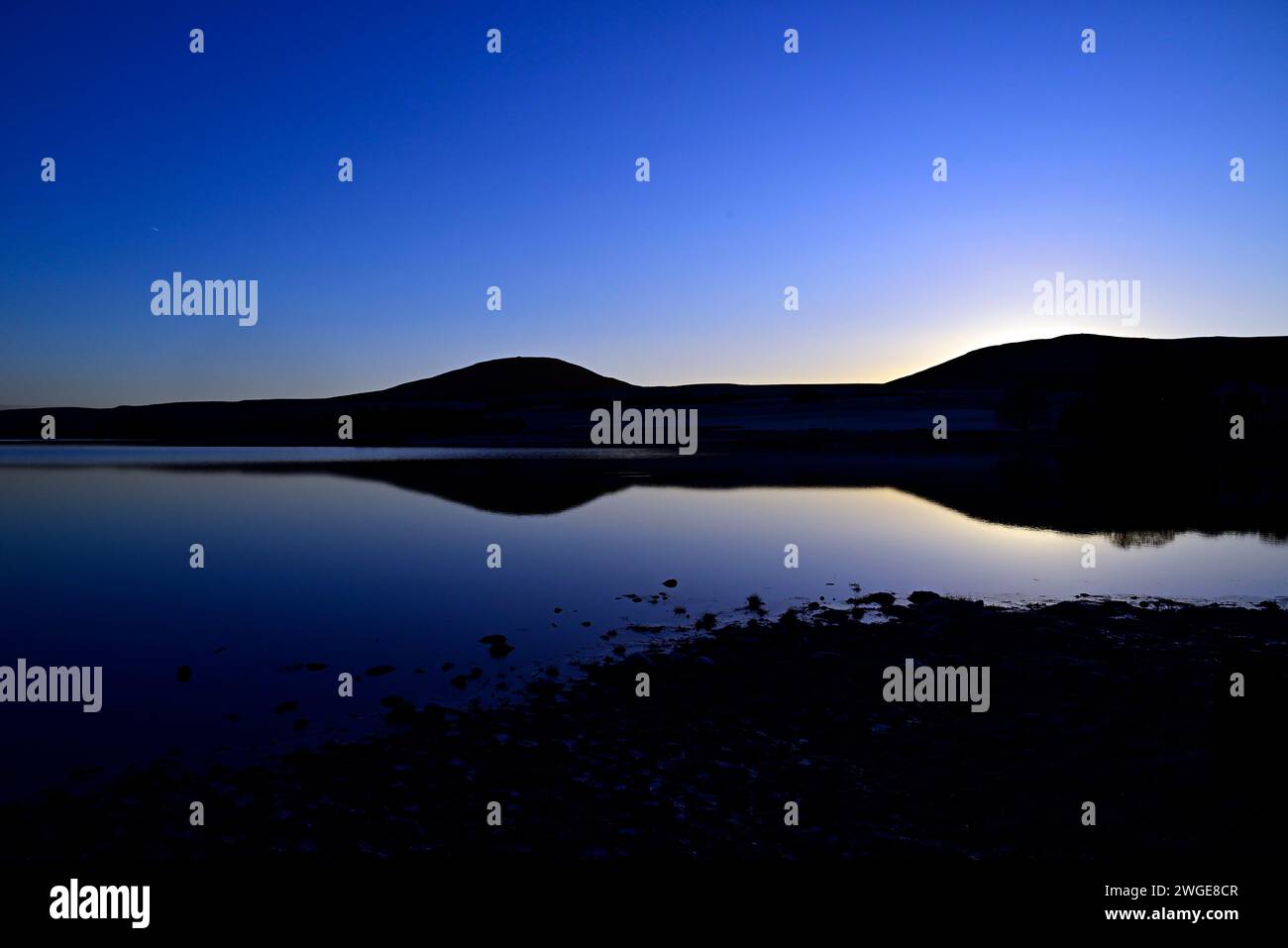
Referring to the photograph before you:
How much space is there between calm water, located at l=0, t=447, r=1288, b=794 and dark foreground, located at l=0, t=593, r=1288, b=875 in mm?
1416

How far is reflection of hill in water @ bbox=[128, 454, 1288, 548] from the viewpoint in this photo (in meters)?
31.2

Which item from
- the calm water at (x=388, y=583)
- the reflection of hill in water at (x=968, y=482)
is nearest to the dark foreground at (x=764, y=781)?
the calm water at (x=388, y=583)

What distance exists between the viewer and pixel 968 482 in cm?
4794

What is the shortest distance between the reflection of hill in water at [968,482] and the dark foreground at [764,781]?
17761 millimetres

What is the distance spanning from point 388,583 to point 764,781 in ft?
46.4

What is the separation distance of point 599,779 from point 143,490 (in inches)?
1910

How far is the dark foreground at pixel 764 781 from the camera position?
7.58 metres

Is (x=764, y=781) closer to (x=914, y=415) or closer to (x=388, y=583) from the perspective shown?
(x=388, y=583)

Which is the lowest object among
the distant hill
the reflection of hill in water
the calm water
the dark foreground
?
the dark foreground

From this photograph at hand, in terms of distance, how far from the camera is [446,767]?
925cm

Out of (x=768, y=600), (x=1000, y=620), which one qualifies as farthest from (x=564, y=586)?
(x=1000, y=620)

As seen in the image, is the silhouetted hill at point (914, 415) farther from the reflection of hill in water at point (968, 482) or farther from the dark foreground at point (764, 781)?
the dark foreground at point (764, 781)

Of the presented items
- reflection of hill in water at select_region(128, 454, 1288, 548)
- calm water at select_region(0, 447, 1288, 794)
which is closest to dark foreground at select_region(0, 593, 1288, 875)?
calm water at select_region(0, 447, 1288, 794)

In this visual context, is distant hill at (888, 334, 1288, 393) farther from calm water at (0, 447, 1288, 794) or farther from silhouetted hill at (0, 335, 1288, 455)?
calm water at (0, 447, 1288, 794)
